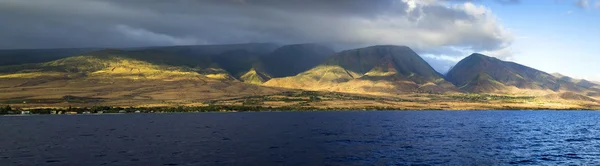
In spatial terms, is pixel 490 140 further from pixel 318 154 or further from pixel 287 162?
pixel 287 162

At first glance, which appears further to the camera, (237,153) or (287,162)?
(237,153)

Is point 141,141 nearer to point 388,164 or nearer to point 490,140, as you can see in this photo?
point 388,164

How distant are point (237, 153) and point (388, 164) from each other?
30762mm

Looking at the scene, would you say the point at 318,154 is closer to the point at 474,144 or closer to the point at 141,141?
the point at 474,144

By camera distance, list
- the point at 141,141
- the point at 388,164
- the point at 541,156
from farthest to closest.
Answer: the point at 141,141, the point at 541,156, the point at 388,164

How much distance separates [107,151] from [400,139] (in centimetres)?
7337

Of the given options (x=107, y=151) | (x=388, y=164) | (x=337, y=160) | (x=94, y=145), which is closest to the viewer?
(x=388, y=164)

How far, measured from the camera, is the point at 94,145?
4186 inches

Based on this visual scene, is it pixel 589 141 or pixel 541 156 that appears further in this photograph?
pixel 589 141

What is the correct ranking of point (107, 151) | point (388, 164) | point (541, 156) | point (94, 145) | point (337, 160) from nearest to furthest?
point (388, 164) < point (337, 160) < point (541, 156) < point (107, 151) < point (94, 145)

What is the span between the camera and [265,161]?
7856 cm

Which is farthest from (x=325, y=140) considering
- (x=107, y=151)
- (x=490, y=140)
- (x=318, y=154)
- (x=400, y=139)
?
(x=107, y=151)

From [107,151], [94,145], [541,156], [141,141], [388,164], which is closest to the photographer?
[388,164]

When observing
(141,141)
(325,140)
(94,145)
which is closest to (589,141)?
(325,140)
